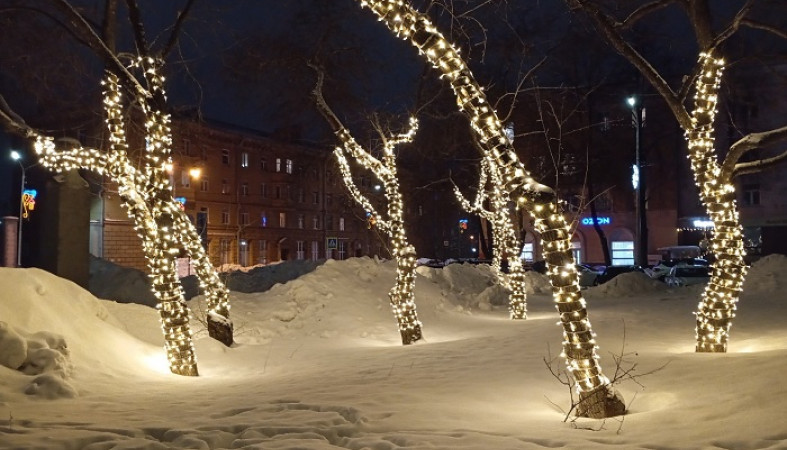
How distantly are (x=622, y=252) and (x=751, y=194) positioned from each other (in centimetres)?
1102

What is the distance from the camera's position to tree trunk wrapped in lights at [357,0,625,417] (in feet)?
23.3

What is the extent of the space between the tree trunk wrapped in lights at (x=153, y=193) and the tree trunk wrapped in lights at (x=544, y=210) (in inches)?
214

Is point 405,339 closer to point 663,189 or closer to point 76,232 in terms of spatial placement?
point 76,232

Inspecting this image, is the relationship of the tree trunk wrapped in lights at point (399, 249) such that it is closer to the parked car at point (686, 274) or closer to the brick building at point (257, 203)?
the parked car at point (686, 274)

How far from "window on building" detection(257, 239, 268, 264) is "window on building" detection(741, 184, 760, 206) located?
41.7 meters

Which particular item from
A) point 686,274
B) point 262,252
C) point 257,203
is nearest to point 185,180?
point 257,203

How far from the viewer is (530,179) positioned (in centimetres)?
742

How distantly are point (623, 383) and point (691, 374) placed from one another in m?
0.81

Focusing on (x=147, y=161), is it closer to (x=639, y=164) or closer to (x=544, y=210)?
(x=544, y=210)

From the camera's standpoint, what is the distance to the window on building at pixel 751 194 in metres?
51.3

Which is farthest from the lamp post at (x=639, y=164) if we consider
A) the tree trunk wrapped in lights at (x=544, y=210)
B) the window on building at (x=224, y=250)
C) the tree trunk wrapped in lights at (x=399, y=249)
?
the window on building at (x=224, y=250)

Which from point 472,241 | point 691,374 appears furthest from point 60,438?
point 472,241

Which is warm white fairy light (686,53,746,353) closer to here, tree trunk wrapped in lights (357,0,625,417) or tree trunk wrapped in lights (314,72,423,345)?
tree trunk wrapped in lights (357,0,625,417)

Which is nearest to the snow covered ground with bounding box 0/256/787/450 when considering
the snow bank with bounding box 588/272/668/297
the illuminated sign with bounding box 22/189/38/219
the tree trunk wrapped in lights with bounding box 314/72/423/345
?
the tree trunk wrapped in lights with bounding box 314/72/423/345
